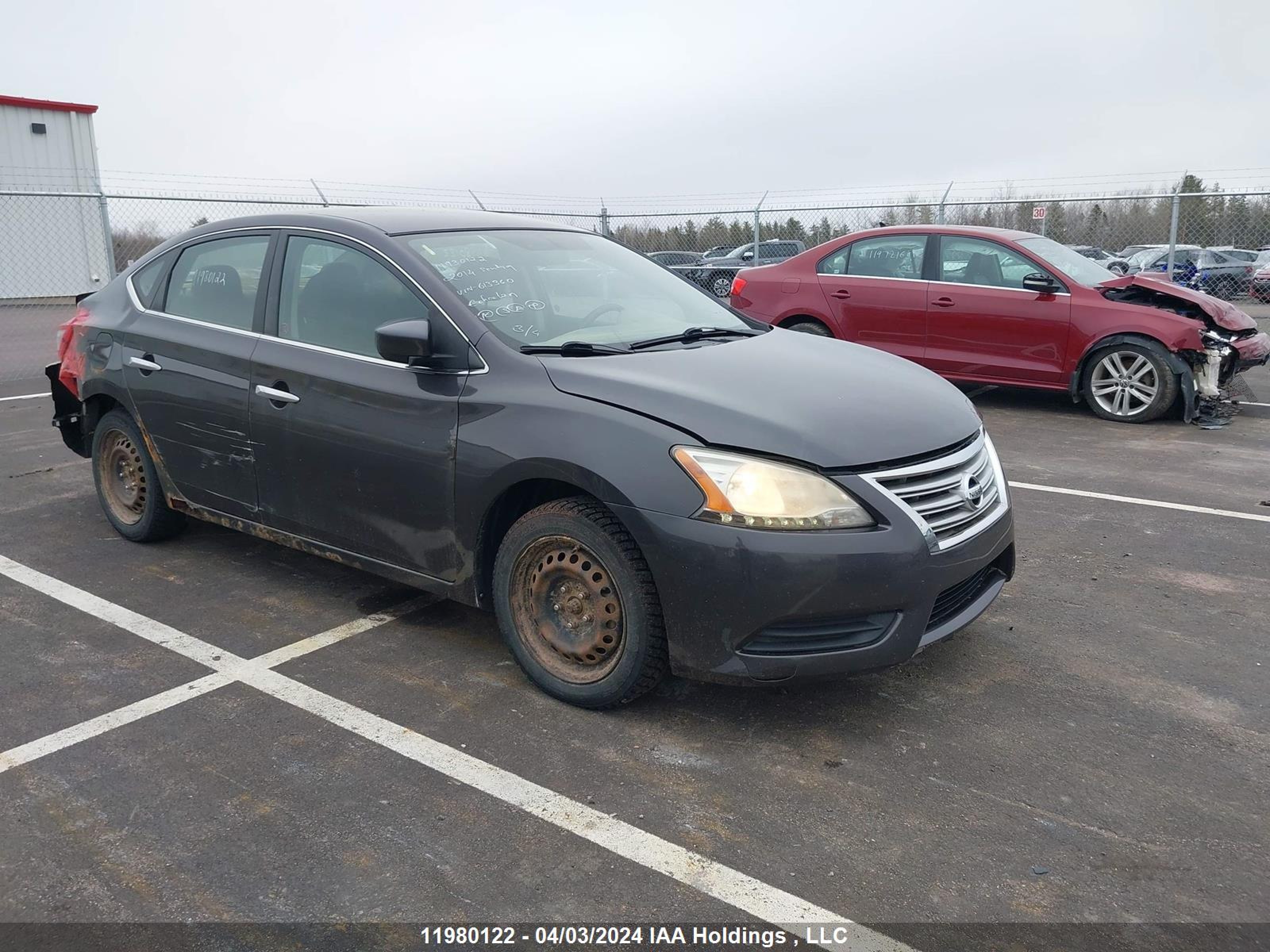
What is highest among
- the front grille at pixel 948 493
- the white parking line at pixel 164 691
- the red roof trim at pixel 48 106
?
the red roof trim at pixel 48 106

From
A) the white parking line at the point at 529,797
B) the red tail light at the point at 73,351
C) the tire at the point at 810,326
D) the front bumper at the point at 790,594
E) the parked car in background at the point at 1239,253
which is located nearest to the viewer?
the white parking line at the point at 529,797

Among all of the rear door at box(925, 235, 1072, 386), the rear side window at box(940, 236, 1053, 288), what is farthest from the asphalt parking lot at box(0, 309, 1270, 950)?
the rear side window at box(940, 236, 1053, 288)

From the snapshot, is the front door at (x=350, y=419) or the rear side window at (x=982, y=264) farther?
the rear side window at (x=982, y=264)

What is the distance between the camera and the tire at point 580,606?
3.31 metres

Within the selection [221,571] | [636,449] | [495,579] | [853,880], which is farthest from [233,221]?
[853,880]

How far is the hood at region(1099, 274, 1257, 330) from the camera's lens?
28.3 feet

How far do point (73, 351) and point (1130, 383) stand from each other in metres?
7.78

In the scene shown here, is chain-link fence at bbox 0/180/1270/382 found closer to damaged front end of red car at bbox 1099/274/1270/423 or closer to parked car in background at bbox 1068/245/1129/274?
parked car in background at bbox 1068/245/1129/274

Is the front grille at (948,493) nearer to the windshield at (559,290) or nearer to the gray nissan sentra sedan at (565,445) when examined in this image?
the gray nissan sentra sedan at (565,445)

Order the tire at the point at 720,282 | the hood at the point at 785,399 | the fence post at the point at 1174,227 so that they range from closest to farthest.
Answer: the hood at the point at 785,399 → the fence post at the point at 1174,227 → the tire at the point at 720,282

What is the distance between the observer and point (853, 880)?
265 centimetres

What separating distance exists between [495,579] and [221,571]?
196 cm

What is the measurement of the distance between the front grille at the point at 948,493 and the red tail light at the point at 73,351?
13.8 feet

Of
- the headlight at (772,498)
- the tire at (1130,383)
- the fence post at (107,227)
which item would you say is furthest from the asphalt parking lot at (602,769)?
the fence post at (107,227)
